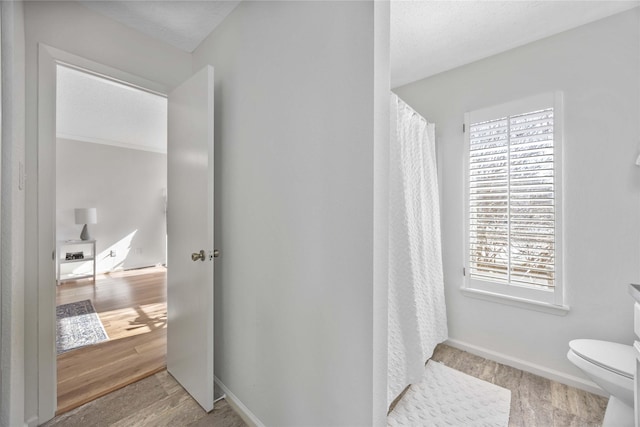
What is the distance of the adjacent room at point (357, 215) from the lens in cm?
109

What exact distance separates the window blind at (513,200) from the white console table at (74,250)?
219 inches

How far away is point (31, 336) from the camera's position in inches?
58.3

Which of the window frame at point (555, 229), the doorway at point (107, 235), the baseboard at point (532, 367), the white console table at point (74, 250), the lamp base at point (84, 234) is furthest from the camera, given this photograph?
the lamp base at point (84, 234)

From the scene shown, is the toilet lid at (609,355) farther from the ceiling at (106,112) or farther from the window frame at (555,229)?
the ceiling at (106,112)

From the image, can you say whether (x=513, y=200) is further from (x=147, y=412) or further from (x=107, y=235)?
(x=107, y=235)

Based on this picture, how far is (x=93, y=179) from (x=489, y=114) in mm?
6048

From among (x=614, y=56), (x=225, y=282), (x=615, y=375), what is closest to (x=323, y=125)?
(x=225, y=282)

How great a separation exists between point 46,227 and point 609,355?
318 cm

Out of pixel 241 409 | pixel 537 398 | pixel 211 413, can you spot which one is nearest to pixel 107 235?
pixel 211 413

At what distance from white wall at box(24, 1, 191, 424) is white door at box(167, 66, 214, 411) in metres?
0.36

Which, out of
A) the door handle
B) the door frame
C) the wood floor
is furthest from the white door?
the door frame

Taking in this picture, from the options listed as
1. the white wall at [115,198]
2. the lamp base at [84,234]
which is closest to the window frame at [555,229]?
the lamp base at [84,234]

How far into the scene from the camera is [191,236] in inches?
68.4

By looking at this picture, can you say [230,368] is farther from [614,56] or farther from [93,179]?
[93,179]
